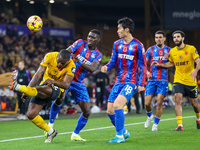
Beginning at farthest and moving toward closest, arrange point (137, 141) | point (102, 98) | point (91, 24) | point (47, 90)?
point (91, 24)
point (102, 98)
point (137, 141)
point (47, 90)

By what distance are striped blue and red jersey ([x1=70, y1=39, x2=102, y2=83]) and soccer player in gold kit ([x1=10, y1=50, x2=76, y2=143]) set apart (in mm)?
794

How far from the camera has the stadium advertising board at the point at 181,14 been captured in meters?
19.2

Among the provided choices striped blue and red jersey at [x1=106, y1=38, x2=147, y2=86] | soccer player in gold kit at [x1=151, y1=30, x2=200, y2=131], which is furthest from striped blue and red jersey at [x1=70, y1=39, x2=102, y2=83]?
soccer player in gold kit at [x1=151, y1=30, x2=200, y2=131]

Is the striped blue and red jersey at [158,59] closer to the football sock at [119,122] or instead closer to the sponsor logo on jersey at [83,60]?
the sponsor logo on jersey at [83,60]

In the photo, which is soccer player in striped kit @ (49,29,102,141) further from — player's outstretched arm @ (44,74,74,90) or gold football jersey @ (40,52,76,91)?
player's outstretched arm @ (44,74,74,90)

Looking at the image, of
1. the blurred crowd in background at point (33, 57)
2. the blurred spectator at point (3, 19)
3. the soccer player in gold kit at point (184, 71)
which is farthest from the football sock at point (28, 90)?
the blurred spectator at point (3, 19)

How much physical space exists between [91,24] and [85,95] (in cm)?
2721

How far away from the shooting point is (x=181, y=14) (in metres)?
19.4

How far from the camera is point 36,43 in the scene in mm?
26094

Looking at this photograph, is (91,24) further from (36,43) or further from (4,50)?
(4,50)

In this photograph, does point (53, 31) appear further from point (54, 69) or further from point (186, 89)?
point (54, 69)

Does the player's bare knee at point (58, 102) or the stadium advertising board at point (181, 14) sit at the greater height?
the stadium advertising board at point (181, 14)

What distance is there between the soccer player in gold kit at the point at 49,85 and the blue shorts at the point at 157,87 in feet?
10.6

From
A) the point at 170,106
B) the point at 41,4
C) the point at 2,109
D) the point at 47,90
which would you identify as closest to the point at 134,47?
the point at 47,90
